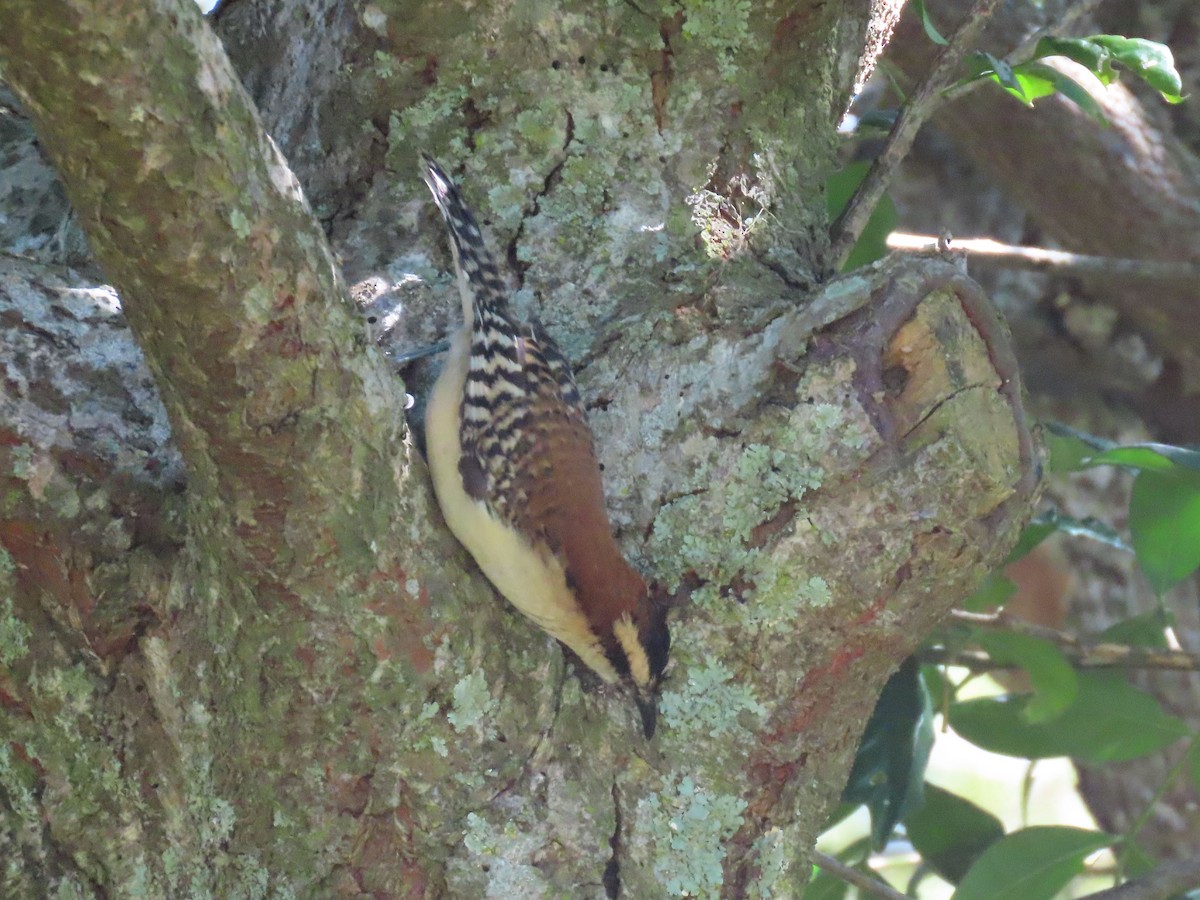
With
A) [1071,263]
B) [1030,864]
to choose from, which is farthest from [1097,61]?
[1030,864]

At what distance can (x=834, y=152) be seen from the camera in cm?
291

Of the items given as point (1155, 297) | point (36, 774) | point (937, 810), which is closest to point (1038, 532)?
point (937, 810)

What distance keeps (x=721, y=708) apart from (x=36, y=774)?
1.11 metres

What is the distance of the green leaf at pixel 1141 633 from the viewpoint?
3.40m

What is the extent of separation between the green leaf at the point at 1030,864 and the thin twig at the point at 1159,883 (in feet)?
1.02

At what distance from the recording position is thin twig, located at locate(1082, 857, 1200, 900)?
2.48 metres

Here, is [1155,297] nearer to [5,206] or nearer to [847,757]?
[847,757]

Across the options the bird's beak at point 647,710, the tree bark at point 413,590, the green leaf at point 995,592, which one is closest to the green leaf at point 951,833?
the green leaf at point 995,592

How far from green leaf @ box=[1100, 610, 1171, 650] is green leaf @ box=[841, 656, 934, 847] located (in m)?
0.59

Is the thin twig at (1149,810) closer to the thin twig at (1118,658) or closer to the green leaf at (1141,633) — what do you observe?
the thin twig at (1118,658)

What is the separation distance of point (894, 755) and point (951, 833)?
1.61ft

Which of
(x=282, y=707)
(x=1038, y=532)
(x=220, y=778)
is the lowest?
(x=1038, y=532)

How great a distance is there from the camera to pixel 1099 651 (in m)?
3.26

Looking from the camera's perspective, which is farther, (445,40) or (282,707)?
(445,40)
